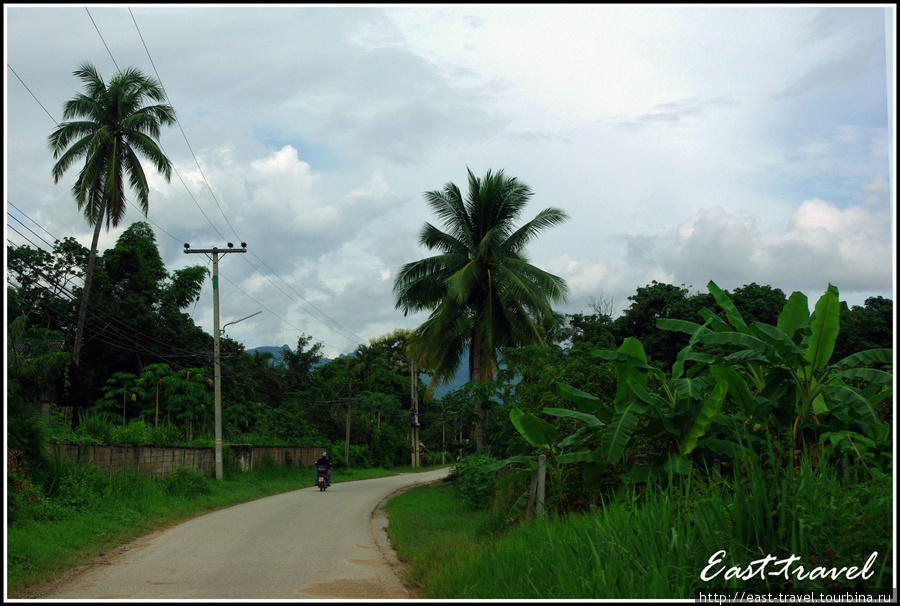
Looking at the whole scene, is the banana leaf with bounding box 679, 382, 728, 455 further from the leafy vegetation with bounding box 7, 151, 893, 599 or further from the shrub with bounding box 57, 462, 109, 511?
the shrub with bounding box 57, 462, 109, 511

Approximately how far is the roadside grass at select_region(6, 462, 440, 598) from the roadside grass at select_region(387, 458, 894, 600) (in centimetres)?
524

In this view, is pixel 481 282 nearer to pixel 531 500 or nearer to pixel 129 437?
pixel 129 437

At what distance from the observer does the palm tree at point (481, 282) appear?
21922mm

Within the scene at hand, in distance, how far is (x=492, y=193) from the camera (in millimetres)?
22375

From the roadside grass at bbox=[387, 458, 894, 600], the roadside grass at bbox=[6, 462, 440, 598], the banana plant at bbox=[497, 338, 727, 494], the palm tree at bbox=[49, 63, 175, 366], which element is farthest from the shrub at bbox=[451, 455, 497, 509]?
the palm tree at bbox=[49, 63, 175, 366]

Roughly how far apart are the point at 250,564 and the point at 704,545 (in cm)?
637

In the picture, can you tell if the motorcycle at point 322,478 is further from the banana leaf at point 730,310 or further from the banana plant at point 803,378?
the banana plant at point 803,378

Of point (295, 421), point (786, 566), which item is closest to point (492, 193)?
point (786, 566)

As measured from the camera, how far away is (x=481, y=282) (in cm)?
2236

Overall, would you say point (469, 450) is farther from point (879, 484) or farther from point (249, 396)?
point (249, 396)

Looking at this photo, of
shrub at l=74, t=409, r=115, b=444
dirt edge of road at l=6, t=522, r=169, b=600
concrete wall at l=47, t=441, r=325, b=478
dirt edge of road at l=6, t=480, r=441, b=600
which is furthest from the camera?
shrub at l=74, t=409, r=115, b=444

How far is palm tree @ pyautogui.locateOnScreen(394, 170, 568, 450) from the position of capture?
21922mm

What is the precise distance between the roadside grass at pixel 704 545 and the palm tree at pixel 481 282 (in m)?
15.6

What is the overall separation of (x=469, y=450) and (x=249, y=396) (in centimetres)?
2807
